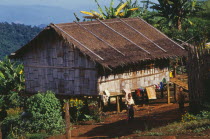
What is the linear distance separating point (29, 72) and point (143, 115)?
7804mm

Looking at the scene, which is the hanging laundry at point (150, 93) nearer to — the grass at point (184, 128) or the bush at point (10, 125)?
the grass at point (184, 128)

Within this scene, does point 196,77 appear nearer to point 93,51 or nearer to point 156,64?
point 93,51

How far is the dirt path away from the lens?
14109 millimetres

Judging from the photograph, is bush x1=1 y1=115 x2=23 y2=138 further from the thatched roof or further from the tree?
the tree

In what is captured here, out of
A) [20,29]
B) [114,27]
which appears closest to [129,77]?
[114,27]

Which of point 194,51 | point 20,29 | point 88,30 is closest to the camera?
point 194,51

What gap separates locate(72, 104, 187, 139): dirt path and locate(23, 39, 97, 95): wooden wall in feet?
6.88

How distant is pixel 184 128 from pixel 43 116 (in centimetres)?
602

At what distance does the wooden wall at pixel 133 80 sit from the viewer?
18.5 metres

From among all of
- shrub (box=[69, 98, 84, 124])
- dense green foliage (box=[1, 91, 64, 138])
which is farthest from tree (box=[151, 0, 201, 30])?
dense green foliage (box=[1, 91, 64, 138])

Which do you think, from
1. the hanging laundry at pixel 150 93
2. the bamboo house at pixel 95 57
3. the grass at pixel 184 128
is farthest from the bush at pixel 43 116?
the hanging laundry at pixel 150 93

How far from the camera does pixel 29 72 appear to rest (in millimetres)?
21484

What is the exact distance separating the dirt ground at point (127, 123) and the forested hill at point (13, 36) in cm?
7548

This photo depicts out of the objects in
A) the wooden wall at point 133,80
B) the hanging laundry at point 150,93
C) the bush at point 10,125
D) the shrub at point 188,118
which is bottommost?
the bush at point 10,125
